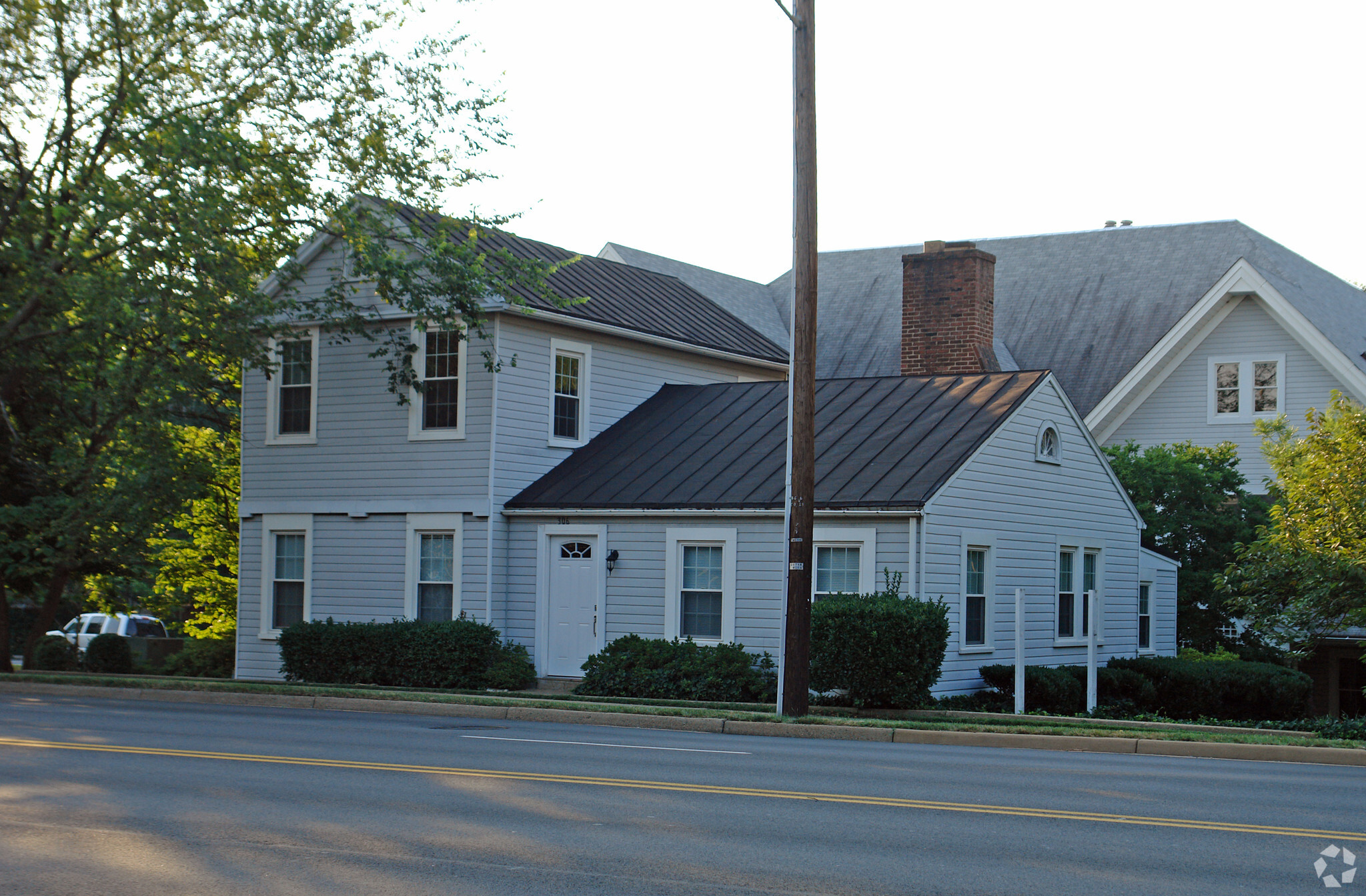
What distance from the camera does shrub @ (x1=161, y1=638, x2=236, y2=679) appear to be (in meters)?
29.4

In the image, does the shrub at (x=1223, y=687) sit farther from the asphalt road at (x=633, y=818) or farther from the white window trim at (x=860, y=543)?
the asphalt road at (x=633, y=818)

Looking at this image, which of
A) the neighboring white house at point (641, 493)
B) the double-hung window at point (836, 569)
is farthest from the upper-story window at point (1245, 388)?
the double-hung window at point (836, 569)

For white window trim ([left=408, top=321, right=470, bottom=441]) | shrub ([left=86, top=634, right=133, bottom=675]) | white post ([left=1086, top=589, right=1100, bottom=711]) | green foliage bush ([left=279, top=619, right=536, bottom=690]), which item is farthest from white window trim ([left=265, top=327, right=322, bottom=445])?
white post ([left=1086, top=589, right=1100, bottom=711])

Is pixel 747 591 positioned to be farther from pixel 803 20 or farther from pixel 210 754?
pixel 210 754

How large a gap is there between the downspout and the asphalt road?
9223mm

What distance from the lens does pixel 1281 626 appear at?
22.5 metres

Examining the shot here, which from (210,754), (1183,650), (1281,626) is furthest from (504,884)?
(1183,650)

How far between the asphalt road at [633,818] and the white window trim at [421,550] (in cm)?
966

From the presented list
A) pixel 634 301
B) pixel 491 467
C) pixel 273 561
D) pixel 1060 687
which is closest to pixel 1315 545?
pixel 1060 687

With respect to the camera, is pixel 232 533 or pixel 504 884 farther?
pixel 232 533

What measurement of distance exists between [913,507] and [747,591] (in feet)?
9.97

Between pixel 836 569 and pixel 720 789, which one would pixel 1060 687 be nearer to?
pixel 836 569

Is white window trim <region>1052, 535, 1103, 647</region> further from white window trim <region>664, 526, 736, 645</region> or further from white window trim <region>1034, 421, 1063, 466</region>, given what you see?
white window trim <region>664, 526, 736, 645</region>

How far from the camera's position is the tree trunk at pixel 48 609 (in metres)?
28.8
